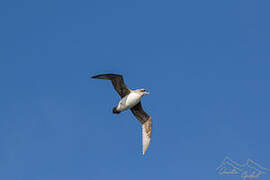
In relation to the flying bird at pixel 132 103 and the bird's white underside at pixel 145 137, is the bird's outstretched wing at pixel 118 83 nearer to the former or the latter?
the flying bird at pixel 132 103

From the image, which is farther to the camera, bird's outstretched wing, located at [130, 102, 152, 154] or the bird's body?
bird's outstretched wing, located at [130, 102, 152, 154]

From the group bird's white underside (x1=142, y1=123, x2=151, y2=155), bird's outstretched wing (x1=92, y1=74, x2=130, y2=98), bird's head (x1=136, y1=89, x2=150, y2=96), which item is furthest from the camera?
bird's white underside (x1=142, y1=123, x2=151, y2=155)

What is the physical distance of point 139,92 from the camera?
46.0 meters

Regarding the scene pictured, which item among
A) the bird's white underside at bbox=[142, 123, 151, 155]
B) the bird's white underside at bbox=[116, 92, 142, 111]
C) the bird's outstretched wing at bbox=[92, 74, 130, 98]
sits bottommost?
the bird's white underside at bbox=[142, 123, 151, 155]

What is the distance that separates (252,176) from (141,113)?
52.8 ft

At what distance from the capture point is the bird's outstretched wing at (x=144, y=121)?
48.1 meters

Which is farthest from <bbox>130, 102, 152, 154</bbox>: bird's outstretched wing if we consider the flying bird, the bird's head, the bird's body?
the bird's body

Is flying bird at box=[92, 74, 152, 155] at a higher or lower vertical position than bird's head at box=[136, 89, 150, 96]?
lower

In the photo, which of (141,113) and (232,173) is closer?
(232,173)

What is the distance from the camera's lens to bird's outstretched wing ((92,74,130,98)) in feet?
143

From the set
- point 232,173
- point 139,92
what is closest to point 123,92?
point 139,92

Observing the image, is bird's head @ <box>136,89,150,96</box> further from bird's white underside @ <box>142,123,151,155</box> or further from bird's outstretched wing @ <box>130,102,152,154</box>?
bird's white underside @ <box>142,123,151,155</box>

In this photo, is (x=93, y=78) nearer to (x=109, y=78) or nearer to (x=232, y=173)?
(x=109, y=78)

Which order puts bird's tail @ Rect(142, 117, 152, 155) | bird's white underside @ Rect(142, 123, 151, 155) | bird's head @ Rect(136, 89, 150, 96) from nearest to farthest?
bird's head @ Rect(136, 89, 150, 96) → bird's white underside @ Rect(142, 123, 151, 155) → bird's tail @ Rect(142, 117, 152, 155)
